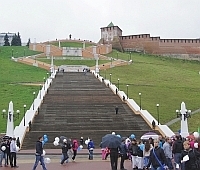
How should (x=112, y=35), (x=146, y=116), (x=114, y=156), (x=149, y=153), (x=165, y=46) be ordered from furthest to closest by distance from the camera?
(x=112, y=35)
(x=165, y=46)
(x=146, y=116)
(x=114, y=156)
(x=149, y=153)

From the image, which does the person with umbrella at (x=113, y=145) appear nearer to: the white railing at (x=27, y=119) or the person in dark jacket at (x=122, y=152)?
the person in dark jacket at (x=122, y=152)

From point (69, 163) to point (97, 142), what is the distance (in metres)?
6.06

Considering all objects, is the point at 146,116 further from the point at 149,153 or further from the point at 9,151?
the point at 149,153

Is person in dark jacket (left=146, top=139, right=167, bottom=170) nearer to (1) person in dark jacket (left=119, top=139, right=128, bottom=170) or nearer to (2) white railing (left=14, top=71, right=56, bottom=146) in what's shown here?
(1) person in dark jacket (left=119, top=139, right=128, bottom=170)

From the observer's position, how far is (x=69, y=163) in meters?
14.6

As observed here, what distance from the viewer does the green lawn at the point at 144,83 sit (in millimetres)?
29031

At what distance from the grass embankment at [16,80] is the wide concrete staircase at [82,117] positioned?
5.31 feet

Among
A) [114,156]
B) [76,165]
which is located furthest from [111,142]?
[76,165]

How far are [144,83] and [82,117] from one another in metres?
18.4

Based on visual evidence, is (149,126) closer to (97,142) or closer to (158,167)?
(97,142)

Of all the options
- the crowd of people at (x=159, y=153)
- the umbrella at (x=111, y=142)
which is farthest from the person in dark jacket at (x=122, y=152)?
the umbrella at (x=111, y=142)

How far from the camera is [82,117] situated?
24906 mm

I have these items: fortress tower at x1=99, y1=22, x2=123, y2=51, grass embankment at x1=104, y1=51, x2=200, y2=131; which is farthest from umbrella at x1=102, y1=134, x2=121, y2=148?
fortress tower at x1=99, y1=22, x2=123, y2=51

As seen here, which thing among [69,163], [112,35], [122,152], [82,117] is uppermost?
[112,35]
